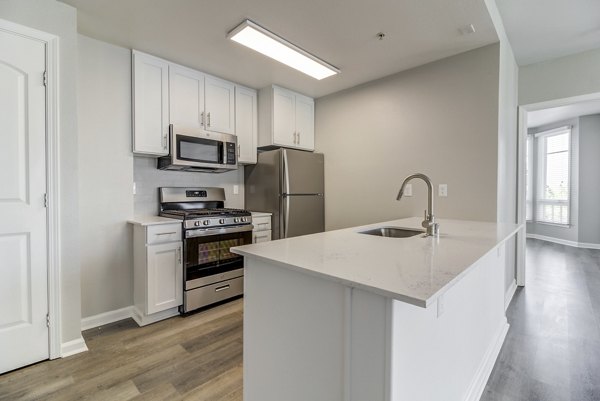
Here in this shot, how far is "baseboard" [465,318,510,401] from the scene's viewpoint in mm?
1605

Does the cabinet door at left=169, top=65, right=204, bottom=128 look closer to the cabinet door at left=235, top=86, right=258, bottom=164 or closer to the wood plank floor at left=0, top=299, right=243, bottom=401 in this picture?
the cabinet door at left=235, top=86, right=258, bottom=164

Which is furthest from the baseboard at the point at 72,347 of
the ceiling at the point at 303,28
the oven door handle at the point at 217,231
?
the ceiling at the point at 303,28

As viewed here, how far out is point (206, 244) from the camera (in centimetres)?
281

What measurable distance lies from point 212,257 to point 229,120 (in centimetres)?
157

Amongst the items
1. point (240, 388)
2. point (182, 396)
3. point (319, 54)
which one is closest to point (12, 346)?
point (182, 396)

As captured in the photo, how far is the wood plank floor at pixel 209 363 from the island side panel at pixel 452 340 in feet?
0.55

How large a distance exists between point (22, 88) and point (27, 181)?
0.59 m

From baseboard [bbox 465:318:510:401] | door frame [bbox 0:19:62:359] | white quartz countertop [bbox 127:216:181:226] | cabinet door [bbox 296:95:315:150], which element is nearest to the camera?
baseboard [bbox 465:318:510:401]

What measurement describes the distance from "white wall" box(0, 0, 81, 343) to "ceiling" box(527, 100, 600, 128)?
20.5 feet

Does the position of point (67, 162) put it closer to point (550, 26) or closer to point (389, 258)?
point (389, 258)

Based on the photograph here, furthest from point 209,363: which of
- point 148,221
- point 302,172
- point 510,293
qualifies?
point 510,293

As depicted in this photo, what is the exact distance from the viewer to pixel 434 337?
3.88 feet

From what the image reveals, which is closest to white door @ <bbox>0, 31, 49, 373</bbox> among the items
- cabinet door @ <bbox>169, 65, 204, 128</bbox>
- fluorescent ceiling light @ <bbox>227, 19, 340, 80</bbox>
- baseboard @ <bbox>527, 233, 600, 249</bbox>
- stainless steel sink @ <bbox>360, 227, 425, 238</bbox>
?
cabinet door @ <bbox>169, 65, 204, 128</bbox>

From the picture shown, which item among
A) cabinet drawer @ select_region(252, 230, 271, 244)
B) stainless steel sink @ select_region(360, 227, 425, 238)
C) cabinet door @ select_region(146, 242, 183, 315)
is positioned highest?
stainless steel sink @ select_region(360, 227, 425, 238)
